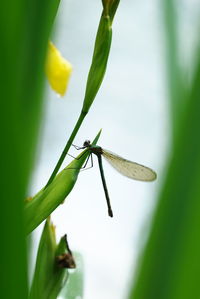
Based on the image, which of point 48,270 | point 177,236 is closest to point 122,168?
point 48,270

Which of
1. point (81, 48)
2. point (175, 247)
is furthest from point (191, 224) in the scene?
point (81, 48)

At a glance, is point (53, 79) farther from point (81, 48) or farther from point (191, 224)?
point (81, 48)

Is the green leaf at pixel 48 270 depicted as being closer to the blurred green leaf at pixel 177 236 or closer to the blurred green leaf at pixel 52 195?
the blurred green leaf at pixel 52 195

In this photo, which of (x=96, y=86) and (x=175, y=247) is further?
(x=96, y=86)

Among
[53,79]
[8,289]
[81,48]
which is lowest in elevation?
[8,289]

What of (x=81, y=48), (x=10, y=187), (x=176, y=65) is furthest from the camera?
(x=81, y=48)

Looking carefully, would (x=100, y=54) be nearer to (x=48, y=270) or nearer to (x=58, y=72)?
(x=58, y=72)
